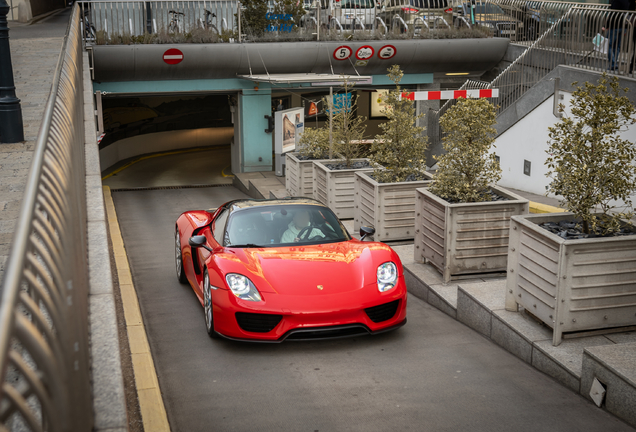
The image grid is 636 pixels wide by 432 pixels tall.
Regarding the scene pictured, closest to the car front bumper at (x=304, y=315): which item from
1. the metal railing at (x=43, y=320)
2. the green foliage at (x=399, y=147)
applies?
the metal railing at (x=43, y=320)

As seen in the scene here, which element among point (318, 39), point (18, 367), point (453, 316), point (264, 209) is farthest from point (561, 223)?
point (318, 39)

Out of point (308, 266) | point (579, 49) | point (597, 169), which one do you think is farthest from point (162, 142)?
point (597, 169)

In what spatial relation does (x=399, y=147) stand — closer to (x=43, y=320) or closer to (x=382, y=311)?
(x=382, y=311)

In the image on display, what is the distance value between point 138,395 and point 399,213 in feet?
18.4

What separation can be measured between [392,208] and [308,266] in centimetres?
362

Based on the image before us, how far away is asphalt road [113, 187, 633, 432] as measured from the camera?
506 centimetres

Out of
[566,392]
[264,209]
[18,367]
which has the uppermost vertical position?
[18,367]

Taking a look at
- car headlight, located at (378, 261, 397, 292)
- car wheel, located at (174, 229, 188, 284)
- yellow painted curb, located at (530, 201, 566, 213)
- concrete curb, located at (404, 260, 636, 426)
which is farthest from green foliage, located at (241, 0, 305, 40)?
car headlight, located at (378, 261, 397, 292)

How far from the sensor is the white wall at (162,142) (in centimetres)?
3097

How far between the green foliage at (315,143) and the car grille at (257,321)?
8.44 metres

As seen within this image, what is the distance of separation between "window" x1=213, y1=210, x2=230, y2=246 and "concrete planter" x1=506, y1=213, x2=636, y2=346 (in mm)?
3417

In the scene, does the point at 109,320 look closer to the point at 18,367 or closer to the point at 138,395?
the point at 138,395

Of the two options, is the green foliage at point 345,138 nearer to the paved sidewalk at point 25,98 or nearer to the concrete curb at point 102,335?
the paved sidewalk at point 25,98

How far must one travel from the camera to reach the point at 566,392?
18.2 ft
